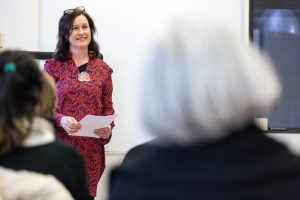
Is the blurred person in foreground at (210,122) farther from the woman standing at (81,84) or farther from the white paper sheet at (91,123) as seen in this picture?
the woman standing at (81,84)

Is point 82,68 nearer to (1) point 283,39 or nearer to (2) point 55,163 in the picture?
(2) point 55,163

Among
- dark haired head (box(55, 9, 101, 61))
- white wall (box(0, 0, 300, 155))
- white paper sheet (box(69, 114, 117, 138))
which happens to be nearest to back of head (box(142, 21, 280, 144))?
white paper sheet (box(69, 114, 117, 138))

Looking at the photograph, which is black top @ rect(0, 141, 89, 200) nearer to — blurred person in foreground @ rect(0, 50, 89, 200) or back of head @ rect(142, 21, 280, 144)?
blurred person in foreground @ rect(0, 50, 89, 200)

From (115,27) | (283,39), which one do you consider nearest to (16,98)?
(115,27)

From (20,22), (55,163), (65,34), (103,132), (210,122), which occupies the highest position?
(20,22)

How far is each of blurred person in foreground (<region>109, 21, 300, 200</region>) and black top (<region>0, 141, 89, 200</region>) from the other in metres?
0.51

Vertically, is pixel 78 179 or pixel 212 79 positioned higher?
pixel 212 79

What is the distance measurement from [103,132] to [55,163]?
1.47m

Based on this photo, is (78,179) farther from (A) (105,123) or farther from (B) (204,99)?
(A) (105,123)

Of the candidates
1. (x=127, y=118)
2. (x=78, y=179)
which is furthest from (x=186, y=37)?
(x=127, y=118)

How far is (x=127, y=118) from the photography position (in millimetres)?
3873

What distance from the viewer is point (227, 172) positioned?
978 mm

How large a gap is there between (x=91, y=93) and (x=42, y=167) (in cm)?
150

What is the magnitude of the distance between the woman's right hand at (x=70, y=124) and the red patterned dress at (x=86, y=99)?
0.18 ft
